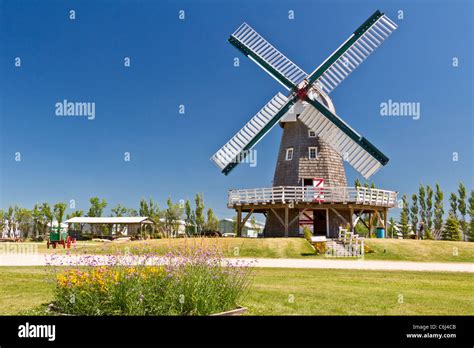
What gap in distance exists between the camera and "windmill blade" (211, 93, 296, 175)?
27016 mm

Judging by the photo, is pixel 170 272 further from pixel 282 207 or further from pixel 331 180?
pixel 331 180

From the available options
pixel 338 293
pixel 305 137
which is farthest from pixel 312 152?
pixel 338 293

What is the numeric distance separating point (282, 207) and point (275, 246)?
3.90 m

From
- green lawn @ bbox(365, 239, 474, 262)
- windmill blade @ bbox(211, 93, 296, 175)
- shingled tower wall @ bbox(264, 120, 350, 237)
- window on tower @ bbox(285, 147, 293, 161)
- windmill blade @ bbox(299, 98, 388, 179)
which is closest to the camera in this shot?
green lawn @ bbox(365, 239, 474, 262)

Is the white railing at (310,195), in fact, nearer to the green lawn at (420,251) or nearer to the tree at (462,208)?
the green lawn at (420,251)

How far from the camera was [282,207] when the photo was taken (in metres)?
26.2

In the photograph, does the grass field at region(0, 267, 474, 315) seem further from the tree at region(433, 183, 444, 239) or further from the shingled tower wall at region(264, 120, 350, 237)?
the tree at region(433, 183, 444, 239)

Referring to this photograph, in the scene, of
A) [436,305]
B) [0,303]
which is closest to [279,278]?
[436,305]

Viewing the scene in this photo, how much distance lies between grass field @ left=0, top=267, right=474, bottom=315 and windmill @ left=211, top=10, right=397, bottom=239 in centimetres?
1209

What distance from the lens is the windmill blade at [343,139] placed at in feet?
82.7

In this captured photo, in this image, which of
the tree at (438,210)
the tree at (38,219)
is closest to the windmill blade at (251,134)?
the tree at (438,210)

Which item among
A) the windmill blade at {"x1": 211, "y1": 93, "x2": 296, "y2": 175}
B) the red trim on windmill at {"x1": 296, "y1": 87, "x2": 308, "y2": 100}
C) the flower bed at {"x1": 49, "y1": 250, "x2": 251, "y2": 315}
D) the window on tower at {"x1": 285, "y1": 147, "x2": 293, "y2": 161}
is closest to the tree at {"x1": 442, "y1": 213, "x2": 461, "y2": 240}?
the window on tower at {"x1": 285, "y1": 147, "x2": 293, "y2": 161}

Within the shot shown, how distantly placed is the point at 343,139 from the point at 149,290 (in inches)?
836
